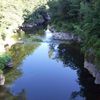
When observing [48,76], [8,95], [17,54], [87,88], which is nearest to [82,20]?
[17,54]

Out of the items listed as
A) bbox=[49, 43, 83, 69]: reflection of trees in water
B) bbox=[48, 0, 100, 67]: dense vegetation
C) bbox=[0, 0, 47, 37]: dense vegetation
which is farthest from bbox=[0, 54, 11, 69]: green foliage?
bbox=[0, 0, 47, 37]: dense vegetation

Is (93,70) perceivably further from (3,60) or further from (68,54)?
(68,54)

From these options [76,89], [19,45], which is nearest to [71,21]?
[19,45]

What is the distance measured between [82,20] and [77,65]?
828 inches

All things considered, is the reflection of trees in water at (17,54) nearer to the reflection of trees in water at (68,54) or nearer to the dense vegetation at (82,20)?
the reflection of trees in water at (68,54)

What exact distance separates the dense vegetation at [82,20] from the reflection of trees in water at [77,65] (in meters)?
3.01

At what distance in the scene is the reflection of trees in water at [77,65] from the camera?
33.3m

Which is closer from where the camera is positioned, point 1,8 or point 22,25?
point 1,8

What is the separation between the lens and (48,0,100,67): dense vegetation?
36.5 m

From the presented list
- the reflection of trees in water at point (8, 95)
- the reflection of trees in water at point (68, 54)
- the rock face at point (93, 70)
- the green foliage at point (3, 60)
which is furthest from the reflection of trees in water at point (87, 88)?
the green foliage at point (3, 60)

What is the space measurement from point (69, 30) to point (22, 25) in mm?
31442

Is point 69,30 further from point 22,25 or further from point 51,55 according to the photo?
point 22,25

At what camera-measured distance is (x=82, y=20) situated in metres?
63.8

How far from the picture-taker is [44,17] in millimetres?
112312
